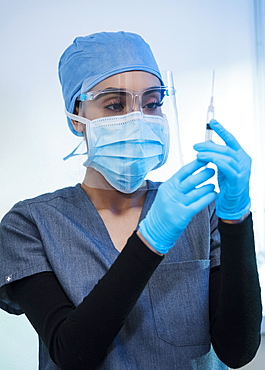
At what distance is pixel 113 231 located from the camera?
111 cm

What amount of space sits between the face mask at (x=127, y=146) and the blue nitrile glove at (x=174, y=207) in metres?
0.20

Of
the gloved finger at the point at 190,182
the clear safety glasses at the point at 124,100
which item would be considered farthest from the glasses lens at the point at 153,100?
the gloved finger at the point at 190,182

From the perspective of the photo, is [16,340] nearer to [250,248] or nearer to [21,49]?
[21,49]

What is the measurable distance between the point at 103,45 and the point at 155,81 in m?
0.16

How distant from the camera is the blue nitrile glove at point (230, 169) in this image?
833mm

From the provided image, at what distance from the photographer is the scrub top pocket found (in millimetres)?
1021

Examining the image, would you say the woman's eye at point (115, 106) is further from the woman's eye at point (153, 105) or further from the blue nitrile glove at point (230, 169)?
the blue nitrile glove at point (230, 169)

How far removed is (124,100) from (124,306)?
43cm

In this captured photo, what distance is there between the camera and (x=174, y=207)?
2.72 feet

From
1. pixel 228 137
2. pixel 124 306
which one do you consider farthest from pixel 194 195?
pixel 124 306

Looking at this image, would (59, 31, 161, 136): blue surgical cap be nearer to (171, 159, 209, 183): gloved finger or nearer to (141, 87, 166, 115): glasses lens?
(141, 87, 166, 115): glasses lens

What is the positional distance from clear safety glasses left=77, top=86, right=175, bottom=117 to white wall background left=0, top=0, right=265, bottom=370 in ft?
2.07

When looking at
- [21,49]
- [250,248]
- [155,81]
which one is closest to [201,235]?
[250,248]

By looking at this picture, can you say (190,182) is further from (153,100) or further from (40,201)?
(40,201)
